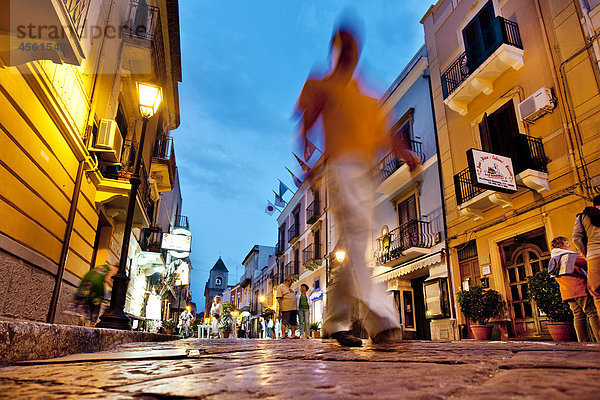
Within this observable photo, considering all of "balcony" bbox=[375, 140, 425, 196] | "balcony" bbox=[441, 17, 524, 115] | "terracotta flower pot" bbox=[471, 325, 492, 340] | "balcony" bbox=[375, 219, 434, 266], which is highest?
→ "balcony" bbox=[441, 17, 524, 115]

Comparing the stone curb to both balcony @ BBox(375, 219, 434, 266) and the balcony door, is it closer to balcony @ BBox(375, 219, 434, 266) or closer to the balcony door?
balcony @ BBox(375, 219, 434, 266)

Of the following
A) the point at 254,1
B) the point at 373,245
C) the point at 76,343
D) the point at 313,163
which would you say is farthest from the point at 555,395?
the point at 254,1

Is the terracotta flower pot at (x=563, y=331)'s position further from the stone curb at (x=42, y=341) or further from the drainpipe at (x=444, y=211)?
the stone curb at (x=42, y=341)

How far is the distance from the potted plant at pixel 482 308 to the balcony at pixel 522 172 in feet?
7.49

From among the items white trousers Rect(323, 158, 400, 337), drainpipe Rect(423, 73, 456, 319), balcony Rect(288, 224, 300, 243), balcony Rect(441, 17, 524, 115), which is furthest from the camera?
balcony Rect(288, 224, 300, 243)

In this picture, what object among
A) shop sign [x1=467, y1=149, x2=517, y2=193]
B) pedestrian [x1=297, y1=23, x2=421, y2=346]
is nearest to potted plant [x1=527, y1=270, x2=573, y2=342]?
shop sign [x1=467, y1=149, x2=517, y2=193]

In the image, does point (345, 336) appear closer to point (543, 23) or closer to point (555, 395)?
point (555, 395)

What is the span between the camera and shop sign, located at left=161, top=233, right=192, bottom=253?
68.2 ft

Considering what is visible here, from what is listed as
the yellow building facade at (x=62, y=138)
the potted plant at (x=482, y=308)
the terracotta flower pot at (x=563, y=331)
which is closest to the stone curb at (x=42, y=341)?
the yellow building facade at (x=62, y=138)

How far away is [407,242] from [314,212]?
12004 mm

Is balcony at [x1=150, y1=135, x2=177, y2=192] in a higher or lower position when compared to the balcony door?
higher

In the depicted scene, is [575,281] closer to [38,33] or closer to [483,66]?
[38,33]

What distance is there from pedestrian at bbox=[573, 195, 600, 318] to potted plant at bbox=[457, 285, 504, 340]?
4825mm

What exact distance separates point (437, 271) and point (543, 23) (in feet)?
24.0
